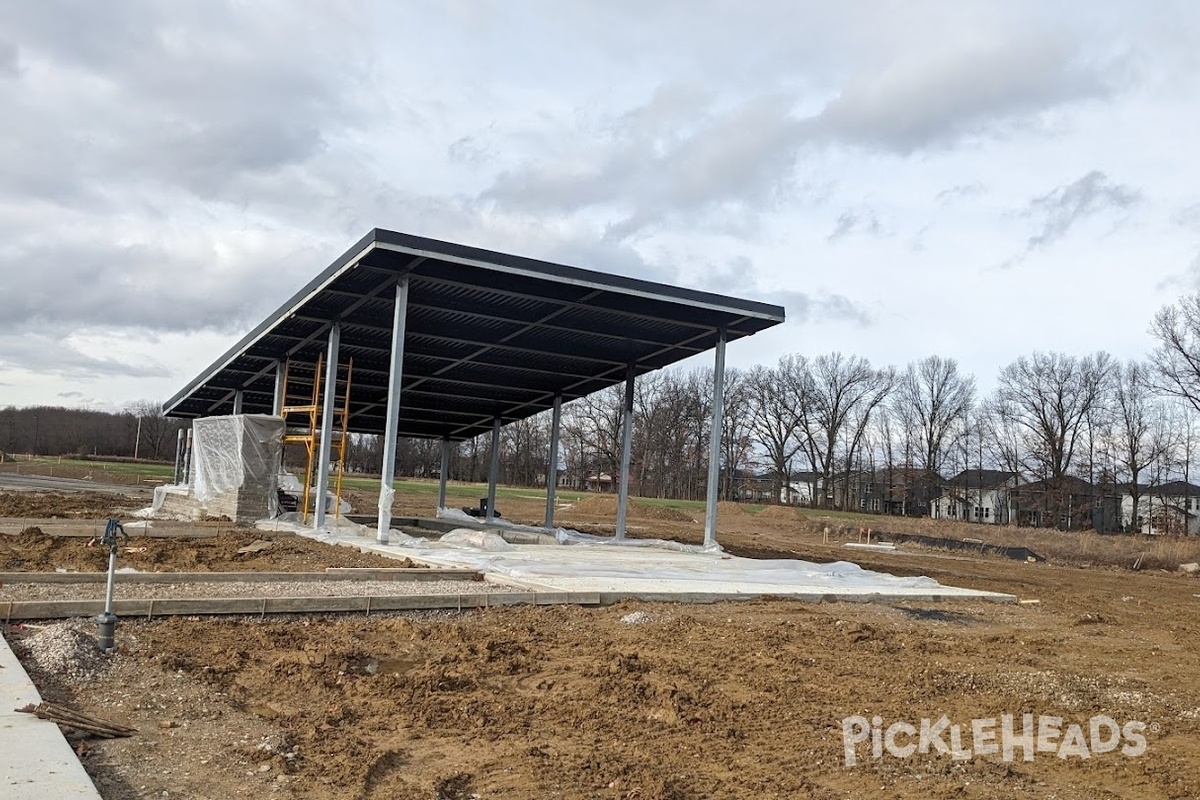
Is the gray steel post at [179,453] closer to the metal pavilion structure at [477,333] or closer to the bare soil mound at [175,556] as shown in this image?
the metal pavilion structure at [477,333]

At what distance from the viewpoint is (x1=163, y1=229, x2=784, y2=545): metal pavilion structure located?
52.1 feet

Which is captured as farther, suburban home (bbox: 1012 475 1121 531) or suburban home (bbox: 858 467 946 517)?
suburban home (bbox: 858 467 946 517)

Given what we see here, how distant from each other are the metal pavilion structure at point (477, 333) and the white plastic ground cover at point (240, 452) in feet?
4.10

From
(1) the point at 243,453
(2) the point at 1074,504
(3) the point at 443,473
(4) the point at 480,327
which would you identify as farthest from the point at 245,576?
(2) the point at 1074,504

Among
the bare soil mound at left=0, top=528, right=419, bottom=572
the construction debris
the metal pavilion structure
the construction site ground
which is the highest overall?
the metal pavilion structure

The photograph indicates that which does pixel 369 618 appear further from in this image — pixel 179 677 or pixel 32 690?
pixel 32 690

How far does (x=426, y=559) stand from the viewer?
1388cm

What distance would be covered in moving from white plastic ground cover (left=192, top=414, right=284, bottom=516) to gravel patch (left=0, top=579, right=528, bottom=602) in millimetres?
11077

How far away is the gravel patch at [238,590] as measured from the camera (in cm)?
889

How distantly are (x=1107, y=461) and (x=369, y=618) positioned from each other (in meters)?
74.6

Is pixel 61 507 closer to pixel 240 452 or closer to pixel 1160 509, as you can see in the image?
pixel 240 452

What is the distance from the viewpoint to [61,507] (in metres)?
24.8

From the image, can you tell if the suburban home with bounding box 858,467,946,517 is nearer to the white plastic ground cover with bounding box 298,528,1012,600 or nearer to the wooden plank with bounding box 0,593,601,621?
the white plastic ground cover with bounding box 298,528,1012,600

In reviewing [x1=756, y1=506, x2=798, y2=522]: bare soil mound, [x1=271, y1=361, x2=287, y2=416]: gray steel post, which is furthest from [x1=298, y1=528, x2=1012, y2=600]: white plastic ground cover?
[x1=756, y1=506, x2=798, y2=522]: bare soil mound
